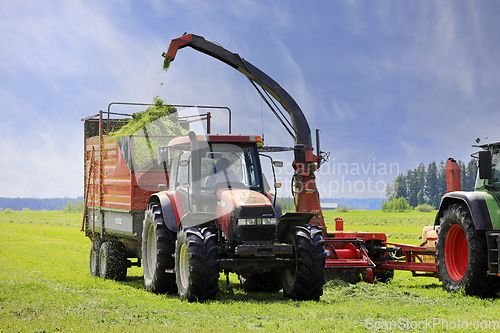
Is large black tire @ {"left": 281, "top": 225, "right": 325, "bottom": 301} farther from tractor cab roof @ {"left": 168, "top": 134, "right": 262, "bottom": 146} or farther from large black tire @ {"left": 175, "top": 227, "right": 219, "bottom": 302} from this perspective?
tractor cab roof @ {"left": 168, "top": 134, "right": 262, "bottom": 146}

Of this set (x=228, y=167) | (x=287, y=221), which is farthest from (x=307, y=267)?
(x=228, y=167)

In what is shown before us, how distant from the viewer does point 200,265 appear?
332 inches

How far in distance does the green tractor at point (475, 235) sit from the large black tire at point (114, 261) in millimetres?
7392

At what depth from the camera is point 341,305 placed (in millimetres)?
8633

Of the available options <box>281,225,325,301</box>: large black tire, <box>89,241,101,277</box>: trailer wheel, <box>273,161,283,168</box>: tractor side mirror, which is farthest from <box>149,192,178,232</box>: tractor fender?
<box>89,241,101,277</box>: trailer wheel

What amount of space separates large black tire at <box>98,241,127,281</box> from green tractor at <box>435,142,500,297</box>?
7392 millimetres

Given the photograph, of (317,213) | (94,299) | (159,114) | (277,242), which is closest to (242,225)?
(277,242)

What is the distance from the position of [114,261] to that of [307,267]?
6039 mm

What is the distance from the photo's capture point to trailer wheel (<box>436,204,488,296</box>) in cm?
902

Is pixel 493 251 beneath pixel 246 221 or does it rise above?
beneath

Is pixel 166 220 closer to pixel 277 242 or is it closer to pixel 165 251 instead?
pixel 165 251

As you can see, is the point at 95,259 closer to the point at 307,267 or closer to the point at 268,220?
the point at 268,220

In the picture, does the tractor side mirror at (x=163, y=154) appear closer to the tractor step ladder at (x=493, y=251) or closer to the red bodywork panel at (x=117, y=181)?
the red bodywork panel at (x=117, y=181)

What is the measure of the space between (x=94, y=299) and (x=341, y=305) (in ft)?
13.7
